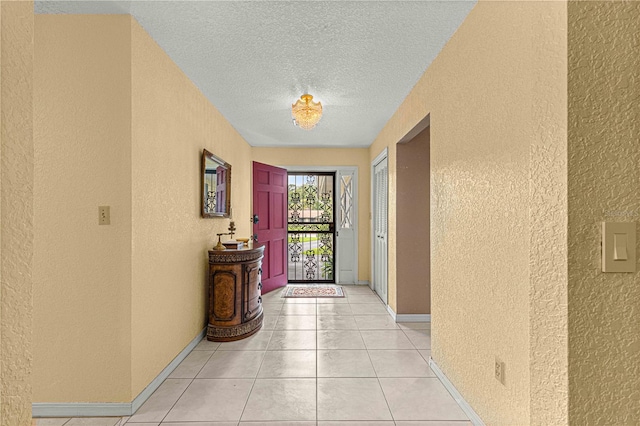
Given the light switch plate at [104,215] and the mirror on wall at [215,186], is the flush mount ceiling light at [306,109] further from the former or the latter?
the light switch plate at [104,215]

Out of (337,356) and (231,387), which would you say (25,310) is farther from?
(337,356)

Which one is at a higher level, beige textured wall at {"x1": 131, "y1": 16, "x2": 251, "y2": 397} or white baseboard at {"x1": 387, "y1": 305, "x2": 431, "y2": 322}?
beige textured wall at {"x1": 131, "y1": 16, "x2": 251, "y2": 397}

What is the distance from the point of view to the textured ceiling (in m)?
1.85

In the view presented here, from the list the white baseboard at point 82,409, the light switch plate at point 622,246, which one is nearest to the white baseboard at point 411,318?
the white baseboard at point 82,409

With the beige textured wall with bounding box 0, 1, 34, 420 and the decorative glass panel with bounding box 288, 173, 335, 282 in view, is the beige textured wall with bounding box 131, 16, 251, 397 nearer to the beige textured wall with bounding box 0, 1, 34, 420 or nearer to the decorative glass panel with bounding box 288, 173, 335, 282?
the beige textured wall with bounding box 0, 1, 34, 420

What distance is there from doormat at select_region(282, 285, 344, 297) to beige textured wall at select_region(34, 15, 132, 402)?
308cm

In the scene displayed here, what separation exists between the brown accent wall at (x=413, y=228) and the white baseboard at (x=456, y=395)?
1.12 metres

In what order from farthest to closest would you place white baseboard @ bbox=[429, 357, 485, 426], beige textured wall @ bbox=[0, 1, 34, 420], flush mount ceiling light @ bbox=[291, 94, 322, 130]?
flush mount ceiling light @ bbox=[291, 94, 322, 130], white baseboard @ bbox=[429, 357, 485, 426], beige textured wall @ bbox=[0, 1, 34, 420]

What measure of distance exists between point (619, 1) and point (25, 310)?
1.73m

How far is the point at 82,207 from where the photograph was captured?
191cm

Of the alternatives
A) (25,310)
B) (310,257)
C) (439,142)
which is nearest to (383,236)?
(310,257)

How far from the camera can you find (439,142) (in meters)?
2.38

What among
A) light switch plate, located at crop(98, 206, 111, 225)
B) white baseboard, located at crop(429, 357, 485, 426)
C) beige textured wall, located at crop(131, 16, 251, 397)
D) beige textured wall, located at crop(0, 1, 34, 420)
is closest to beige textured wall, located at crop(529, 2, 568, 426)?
white baseboard, located at crop(429, 357, 485, 426)

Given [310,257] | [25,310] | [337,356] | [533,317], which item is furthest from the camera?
[310,257]
